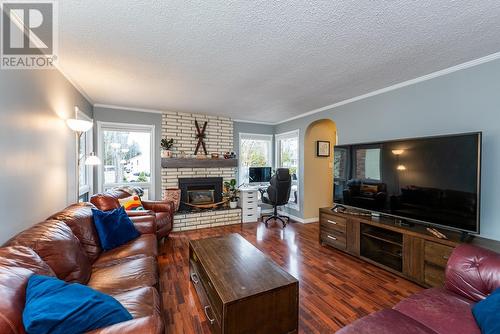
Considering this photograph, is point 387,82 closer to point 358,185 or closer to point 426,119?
point 426,119

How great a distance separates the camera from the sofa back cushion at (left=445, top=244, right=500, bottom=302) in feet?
4.38

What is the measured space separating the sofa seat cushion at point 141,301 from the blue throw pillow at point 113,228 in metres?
0.96

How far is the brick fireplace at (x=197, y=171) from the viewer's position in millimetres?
4414

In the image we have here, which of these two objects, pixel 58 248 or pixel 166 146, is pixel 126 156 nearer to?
pixel 166 146

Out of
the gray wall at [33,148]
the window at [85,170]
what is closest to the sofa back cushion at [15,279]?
the gray wall at [33,148]

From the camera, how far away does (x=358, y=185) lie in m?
3.07

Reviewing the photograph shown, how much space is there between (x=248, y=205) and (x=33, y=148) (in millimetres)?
3632

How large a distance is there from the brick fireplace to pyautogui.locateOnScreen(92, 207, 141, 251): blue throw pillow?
1766 mm

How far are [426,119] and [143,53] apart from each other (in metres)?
3.30

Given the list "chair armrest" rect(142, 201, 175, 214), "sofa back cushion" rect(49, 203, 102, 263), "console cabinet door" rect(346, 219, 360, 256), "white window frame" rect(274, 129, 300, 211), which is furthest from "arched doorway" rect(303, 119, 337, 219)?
"sofa back cushion" rect(49, 203, 102, 263)

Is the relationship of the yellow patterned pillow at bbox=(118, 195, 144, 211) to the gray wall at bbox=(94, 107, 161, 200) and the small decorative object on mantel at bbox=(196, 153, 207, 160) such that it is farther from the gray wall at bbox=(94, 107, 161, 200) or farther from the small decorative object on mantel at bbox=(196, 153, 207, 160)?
the small decorative object on mantel at bbox=(196, 153, 207, 160)

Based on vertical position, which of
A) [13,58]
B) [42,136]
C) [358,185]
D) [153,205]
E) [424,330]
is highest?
[13,58]

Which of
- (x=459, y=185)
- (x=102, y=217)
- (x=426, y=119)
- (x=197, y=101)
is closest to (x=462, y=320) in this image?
(x=459, y=185)

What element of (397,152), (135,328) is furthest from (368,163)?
(135,328)
